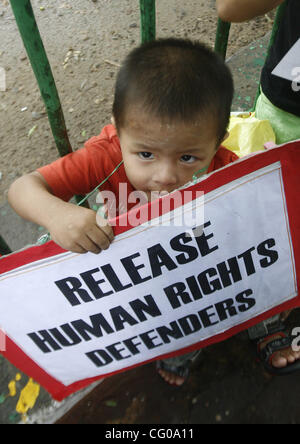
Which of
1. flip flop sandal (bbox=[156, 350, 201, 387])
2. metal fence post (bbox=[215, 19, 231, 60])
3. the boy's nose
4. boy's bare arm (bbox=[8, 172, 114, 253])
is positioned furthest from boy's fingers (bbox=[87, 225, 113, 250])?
metal fence post (bbox=[215, 19, 231, 60])

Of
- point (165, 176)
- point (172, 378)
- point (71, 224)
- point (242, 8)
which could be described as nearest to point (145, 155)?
point (165, 176)

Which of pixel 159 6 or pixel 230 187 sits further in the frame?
pixel 159 6

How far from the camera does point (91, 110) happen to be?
8.05 feet

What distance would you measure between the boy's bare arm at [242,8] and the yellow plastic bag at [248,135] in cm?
47

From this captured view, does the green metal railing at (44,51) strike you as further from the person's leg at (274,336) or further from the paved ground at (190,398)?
the person's leg at (274,336)

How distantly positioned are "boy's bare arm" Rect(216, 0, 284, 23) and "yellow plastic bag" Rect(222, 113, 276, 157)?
472 mm

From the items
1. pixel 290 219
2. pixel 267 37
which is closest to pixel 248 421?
pixel 290 219

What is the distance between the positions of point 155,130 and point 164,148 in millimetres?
54

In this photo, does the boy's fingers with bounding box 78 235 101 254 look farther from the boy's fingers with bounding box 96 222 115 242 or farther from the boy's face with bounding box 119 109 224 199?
the boy's face with bounding box 119 109 224 199

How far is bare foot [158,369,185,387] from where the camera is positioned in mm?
1388

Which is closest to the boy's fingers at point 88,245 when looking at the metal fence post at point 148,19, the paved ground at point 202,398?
the metal fence post at point 148,19

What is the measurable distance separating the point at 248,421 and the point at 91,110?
2084 mm

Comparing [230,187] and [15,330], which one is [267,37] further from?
[15,330]

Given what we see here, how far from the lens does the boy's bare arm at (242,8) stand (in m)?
1.01
